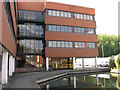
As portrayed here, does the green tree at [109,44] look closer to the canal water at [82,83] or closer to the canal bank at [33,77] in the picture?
the canal bank at [33,77]

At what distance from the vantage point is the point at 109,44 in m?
60.5

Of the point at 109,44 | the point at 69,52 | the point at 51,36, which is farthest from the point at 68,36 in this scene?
the point at 109,44

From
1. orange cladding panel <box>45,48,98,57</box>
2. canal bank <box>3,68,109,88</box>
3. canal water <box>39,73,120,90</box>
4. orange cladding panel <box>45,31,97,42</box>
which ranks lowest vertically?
canal water <box>39,73,120,90</box>

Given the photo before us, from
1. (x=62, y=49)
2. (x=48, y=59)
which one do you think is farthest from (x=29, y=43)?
(x=62, y=49)

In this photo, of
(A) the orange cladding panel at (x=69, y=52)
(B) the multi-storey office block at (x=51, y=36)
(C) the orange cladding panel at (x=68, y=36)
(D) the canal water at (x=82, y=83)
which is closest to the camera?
(D) the canal water at (x=82, y=83)

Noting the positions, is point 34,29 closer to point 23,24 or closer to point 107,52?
point 23,24

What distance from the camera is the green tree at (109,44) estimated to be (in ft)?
194

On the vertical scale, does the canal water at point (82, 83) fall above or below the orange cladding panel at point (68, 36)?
below

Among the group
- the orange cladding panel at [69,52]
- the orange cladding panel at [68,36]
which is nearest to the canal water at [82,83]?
the orange cladding panel at [69,52]

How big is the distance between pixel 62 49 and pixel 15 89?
19429 mm

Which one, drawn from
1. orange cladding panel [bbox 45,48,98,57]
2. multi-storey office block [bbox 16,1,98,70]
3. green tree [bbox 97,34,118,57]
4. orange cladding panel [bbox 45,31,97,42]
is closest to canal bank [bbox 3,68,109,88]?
orange cladding panel [bbox 45,48,98,57]

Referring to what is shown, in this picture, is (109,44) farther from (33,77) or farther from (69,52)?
(33,77)

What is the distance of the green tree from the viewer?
5903 centimetres

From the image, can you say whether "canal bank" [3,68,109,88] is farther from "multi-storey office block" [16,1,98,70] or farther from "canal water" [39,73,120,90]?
"multi-storey office block" [16,1,98,70]
